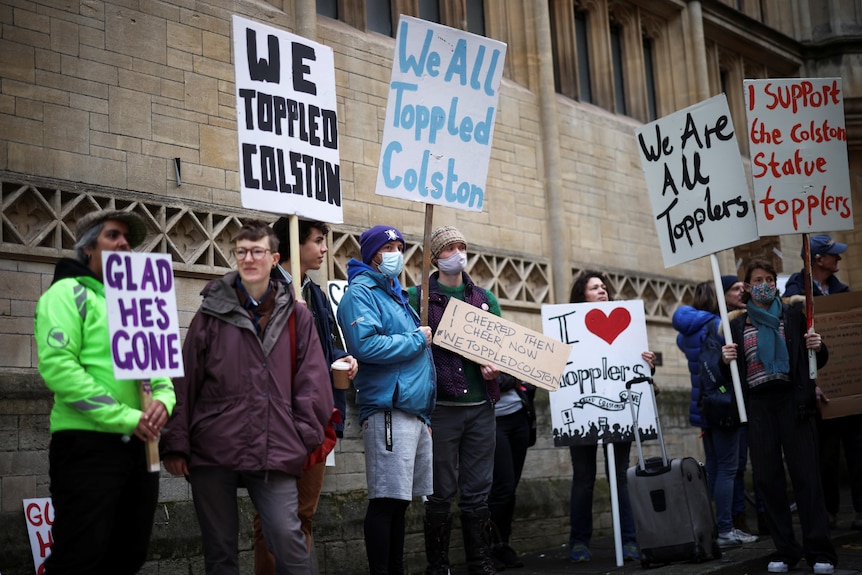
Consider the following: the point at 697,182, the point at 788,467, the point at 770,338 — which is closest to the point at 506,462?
the point at 788,467

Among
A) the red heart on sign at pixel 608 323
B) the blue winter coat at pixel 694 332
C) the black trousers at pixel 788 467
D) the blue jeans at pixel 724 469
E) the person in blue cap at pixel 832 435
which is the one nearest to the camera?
the black trousers at pixel 788 467

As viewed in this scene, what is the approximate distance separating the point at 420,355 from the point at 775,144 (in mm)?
3469

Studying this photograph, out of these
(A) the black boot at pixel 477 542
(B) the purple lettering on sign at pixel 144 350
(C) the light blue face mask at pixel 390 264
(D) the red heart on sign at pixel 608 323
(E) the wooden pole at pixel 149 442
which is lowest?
(A) the black boot at pixel 477 542

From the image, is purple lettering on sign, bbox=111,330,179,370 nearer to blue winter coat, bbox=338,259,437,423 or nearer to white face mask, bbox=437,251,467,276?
blue winter coat, bbox=338,259,437,423

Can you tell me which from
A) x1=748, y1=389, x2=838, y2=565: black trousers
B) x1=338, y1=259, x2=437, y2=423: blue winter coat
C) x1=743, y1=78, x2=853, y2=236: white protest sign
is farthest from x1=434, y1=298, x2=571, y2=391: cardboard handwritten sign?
x1=743, y1=78, x2=853, y2=236: white protest sign

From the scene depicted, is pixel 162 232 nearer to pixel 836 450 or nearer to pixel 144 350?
pixel 144 350

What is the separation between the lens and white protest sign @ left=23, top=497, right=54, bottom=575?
20.3ft

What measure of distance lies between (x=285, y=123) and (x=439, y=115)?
1.13 m

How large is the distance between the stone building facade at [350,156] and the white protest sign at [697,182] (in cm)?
287

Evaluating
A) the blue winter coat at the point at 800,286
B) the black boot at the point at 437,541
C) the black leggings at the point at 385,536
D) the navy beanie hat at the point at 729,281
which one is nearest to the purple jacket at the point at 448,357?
the black boot at the point at 437,541

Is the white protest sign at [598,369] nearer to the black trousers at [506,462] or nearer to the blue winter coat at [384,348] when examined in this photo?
the black trousers at [506,462]

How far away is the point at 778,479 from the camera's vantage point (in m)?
6.95

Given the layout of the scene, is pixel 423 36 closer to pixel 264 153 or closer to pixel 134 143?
pixel 264 153

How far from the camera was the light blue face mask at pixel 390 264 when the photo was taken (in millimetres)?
5977
